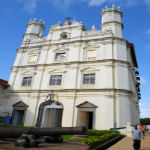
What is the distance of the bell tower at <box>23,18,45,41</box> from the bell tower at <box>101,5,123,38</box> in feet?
33.9

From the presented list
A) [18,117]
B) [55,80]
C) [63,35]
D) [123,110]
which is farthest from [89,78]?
[18,117]

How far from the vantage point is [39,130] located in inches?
A: 241

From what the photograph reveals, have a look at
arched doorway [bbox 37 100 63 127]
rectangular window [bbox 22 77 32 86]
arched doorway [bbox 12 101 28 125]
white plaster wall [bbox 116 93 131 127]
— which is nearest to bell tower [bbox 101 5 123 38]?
white plaster wall [bbox 116 93 131 127]

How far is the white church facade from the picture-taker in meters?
14.5

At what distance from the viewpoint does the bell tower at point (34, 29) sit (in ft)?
75.9

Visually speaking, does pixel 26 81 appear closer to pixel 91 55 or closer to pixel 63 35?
pixel 63 35

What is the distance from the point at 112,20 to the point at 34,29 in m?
12.5

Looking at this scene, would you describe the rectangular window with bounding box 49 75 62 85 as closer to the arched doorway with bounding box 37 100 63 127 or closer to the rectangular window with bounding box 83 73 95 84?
the arched doorway with bounding box 37 100 63 127

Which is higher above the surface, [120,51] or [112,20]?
[112,20]

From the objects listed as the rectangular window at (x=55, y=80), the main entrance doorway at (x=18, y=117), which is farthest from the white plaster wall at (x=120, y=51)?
the main entrance doorway at (x=18, y=117)

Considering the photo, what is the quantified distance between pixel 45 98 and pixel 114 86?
788 centimetres

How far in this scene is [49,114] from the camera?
1827cm

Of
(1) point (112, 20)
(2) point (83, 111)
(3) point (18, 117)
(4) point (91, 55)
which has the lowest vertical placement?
(3) point (18, 117)

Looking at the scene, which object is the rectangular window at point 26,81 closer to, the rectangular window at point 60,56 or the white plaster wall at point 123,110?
the rectangular window at point 60,56
